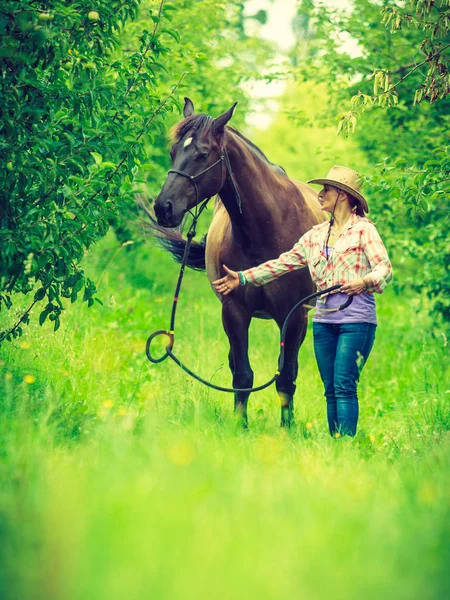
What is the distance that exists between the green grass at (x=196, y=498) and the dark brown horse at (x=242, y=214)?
544mm

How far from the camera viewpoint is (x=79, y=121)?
4.36m

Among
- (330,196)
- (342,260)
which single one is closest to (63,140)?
(330,196)

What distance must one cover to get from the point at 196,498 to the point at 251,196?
301cm

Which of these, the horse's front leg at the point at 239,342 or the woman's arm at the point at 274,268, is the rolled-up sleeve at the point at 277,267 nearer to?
the woman's arm at the point at 274,268

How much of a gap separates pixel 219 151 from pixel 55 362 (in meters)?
1.93

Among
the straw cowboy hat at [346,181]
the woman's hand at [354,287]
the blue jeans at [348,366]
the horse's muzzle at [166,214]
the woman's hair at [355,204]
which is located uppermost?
the straw cowboy hat at [346,181]

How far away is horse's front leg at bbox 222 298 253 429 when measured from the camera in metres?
5.52

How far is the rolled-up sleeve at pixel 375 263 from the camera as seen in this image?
14.4 feet

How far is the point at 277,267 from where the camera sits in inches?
196

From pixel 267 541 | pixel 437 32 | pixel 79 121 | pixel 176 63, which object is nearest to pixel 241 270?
pixel 79 121

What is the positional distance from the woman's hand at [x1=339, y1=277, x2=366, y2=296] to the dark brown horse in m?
0.98

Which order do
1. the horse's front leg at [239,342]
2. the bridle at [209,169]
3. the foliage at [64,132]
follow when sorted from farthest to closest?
the horse's front leg at [239,342] → the bridle at [209,169] → the foliage at [64,132]

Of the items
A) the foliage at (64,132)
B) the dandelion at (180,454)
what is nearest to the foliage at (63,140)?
the foliage at (64,132)

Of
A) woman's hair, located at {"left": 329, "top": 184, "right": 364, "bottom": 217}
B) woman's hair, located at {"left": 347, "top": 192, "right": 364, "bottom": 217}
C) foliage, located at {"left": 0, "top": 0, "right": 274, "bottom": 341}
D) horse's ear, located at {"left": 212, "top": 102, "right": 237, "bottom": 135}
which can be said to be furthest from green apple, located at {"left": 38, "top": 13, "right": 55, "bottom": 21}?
woman's hair, located at {"left": 347, "top": 192, "right": 364, "bottom": 217}
